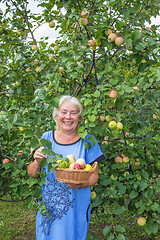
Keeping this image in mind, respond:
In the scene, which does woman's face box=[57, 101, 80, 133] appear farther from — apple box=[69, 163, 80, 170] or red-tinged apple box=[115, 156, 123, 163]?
red-tinged apple box=[115, 156, 123, 163]

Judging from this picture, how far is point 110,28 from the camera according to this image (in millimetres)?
1476

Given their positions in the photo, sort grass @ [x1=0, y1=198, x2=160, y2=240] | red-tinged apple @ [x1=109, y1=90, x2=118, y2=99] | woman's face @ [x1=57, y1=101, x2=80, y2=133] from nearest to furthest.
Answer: red-tinged apple @ [x1=109, y1=90, x2=118, y2=99], woman's face @ [x1=57, y1=101, x2=80, y2=133], grass @ [x1=0, y1=198, x2=160, y2=240]

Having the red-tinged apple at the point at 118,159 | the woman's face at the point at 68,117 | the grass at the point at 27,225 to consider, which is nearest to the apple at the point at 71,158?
the woman's face at the point at 68,117

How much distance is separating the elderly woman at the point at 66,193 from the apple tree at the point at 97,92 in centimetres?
8

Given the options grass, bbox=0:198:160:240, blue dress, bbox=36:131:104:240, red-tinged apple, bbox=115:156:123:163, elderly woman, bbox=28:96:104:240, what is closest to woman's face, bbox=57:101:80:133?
elderly woman, bbox=28:96:104:240

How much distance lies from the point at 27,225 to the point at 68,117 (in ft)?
8.70

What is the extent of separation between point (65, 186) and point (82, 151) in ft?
0.86

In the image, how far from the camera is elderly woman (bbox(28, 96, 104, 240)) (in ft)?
4.68

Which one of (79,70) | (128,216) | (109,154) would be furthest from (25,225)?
(79,70)

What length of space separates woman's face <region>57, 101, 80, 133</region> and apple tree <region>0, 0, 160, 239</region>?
9 cm

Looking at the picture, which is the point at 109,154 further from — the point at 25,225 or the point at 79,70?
the point at 25,225

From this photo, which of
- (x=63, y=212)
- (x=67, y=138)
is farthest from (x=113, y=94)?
(x=63, y=212)

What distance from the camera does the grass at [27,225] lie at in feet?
10.4

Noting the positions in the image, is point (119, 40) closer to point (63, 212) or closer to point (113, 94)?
point (113, 94)
